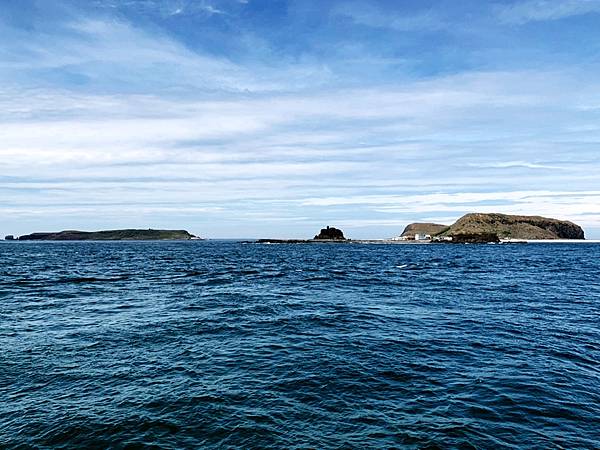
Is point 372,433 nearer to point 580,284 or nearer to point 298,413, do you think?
point 298,413

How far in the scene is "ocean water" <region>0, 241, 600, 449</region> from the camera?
14.3m

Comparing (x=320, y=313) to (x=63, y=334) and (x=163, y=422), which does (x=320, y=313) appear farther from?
(x=163, y=422)

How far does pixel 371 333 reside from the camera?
28.2m

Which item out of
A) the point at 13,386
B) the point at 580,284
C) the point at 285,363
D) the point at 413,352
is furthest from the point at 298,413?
the point at 580,284

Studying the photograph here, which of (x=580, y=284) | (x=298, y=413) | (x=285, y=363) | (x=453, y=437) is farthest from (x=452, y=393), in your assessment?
(x=580, y=284)

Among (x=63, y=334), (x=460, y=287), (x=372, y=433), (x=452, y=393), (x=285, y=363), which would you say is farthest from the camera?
(x=460, y=287)

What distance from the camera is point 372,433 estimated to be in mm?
14211

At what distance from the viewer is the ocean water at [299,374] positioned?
14.3 m

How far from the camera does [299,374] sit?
65.8ft

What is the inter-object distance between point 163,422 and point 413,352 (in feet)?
46.2

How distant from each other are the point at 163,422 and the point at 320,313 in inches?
857

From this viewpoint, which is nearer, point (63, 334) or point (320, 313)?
point (63, 334)

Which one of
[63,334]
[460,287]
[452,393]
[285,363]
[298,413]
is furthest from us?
[460,287]

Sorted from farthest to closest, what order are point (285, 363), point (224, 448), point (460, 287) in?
point (460, 287) → point (285, 363) → point (224, 448)
